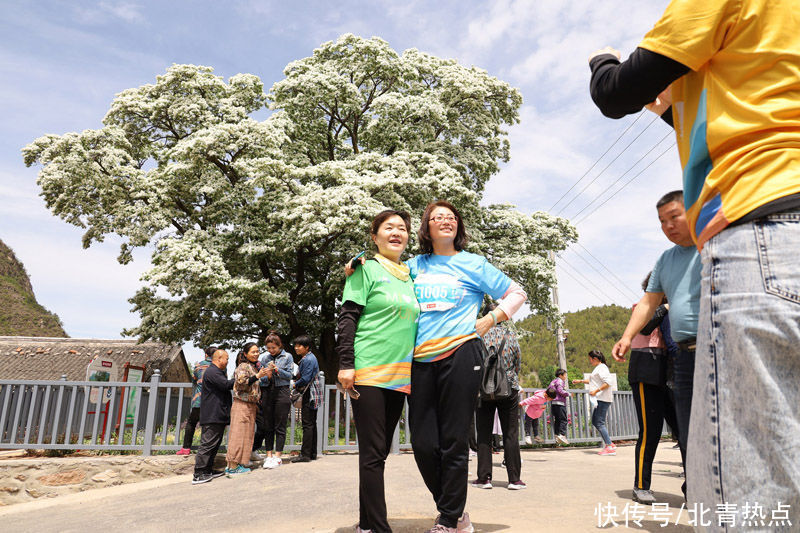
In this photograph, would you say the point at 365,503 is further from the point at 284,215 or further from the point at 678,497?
the point at 284,215

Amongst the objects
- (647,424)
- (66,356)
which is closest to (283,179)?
(647,424)

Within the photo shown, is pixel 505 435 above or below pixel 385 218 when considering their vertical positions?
below

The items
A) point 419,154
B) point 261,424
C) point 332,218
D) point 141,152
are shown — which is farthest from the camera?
point 141,152

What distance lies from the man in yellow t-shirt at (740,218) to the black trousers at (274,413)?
23.1ft

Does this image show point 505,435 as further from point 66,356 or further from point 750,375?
point 66,356

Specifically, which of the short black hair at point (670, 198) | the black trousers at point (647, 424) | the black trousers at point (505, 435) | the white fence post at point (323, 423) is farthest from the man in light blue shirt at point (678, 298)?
the white fence post at point (323, 423)

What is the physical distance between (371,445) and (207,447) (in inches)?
166

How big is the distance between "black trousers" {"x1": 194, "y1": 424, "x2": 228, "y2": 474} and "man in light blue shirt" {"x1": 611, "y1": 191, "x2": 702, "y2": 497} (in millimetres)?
5302

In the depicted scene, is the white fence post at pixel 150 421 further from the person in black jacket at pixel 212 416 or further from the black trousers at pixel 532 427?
the black trousers at pixel 532 427

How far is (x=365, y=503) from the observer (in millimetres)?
2857

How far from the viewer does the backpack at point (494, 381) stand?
191 inches

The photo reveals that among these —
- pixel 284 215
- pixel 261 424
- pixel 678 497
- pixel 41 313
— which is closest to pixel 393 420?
pixel 678 497

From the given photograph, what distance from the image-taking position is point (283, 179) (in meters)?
15.2

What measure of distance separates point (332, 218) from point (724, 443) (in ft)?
42.8
